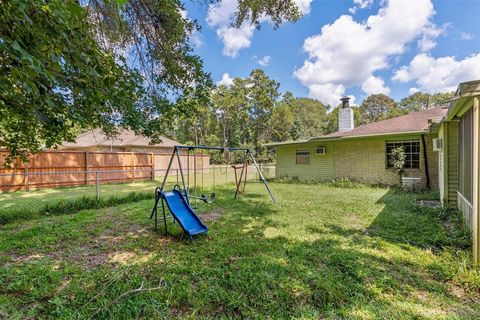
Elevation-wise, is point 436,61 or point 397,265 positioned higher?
point 436,61

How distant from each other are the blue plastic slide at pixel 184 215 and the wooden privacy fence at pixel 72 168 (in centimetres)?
393

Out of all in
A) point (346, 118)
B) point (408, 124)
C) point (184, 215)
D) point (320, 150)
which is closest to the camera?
point (184, 215)

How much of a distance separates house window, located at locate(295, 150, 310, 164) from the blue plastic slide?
958cm

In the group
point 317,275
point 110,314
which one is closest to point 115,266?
point 110,314

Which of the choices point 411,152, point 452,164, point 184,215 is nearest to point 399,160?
point 411,152

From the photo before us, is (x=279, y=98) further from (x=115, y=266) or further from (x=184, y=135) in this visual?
(x=115, y=266)

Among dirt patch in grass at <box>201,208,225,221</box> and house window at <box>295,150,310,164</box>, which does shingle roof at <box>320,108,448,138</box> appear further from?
dirt patch in grass at <box>201,208,225,221</box>

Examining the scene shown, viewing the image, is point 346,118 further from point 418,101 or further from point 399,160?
point 418,101

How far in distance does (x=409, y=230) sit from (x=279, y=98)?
30.9 metres

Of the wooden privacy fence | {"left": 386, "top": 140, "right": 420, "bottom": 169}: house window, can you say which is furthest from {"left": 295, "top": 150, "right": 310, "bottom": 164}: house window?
the wooden privacy fence

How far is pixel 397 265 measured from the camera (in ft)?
10.2

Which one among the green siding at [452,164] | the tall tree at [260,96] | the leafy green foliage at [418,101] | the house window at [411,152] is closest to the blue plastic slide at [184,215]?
the green siding at [452,164]

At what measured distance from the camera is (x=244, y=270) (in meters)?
2.94

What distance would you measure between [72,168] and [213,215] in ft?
31.3
